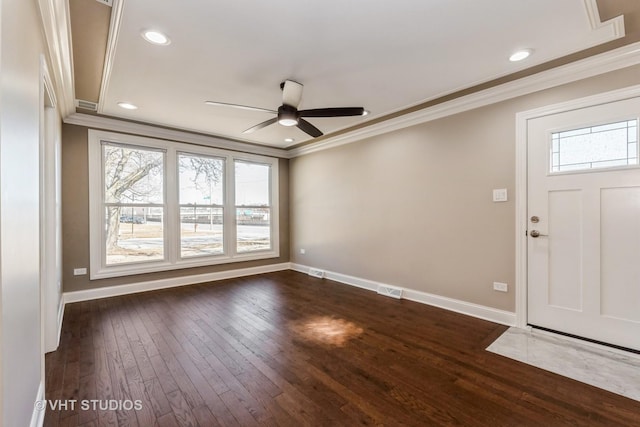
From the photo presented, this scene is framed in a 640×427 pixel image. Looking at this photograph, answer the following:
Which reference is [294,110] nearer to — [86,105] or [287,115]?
[287,115]

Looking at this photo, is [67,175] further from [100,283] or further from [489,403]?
[489,403]

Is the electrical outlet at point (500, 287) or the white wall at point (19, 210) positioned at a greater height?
the white wall at point (19, 210)

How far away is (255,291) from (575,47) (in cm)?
459

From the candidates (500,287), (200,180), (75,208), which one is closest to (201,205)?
(200,180)

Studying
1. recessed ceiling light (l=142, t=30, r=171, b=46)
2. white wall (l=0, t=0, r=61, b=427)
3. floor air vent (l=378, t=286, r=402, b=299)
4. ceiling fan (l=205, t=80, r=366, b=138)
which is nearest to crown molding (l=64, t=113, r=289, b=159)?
ceiling fan (l=205, t=80, r=366, b=138)

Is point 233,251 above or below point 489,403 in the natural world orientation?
above

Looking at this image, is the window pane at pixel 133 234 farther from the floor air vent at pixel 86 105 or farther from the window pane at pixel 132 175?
the floor air vent at pixel 86 105

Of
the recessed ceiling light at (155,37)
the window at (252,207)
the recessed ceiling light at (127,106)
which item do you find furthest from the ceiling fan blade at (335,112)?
the window at (252,207)

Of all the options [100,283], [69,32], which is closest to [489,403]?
[69,32]

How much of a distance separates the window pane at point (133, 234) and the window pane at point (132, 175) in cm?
18

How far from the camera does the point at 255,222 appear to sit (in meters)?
5.83

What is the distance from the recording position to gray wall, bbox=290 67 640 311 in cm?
308

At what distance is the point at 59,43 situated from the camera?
83.4 inches

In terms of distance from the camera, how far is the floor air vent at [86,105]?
3.45m
